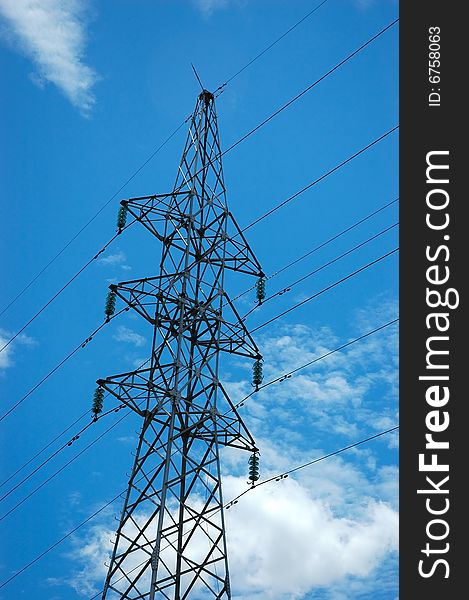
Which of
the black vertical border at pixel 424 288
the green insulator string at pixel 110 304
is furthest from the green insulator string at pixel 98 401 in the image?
the black vertical border at pixel 424 288

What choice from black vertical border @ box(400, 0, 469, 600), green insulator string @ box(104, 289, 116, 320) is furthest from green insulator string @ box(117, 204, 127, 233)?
black vertical border @ box(400, 0, 469, 600)

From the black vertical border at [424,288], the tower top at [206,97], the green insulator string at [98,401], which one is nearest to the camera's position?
the black vertical border at [424,288]

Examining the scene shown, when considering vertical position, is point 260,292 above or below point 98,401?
above

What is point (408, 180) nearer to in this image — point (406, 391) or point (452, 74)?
point (452, 74)

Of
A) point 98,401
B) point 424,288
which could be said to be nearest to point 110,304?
point 98,401

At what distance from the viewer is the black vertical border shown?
535 inches

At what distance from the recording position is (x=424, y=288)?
1547 cm

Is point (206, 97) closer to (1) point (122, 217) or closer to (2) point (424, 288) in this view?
(1) point (122, 217)

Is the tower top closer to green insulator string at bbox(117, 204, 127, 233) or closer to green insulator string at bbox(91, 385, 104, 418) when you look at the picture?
green insulator string at bbox(117, 204, 127, 233)

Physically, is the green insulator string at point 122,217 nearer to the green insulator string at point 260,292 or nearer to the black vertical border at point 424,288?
the green insulator string at point 260,292

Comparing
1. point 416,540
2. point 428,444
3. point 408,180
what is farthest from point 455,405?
point 408,180

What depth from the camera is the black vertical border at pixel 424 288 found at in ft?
44.6

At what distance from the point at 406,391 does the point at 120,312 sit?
11421 millimetres

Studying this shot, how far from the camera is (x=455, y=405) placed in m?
14.3
